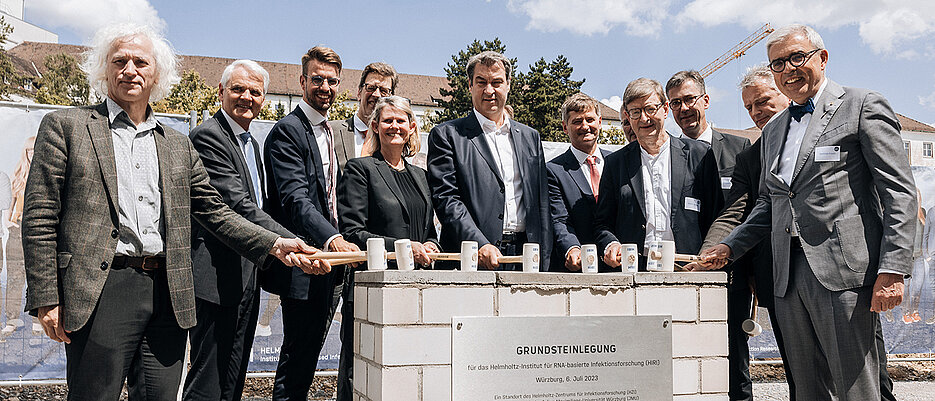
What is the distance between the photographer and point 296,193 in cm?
341

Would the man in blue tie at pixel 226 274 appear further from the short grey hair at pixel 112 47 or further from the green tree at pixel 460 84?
the green tree at pixel 460 84

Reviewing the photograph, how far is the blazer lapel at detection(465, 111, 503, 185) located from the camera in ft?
11.6

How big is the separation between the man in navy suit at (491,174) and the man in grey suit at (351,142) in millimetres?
553

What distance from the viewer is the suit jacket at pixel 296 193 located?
3.35 m

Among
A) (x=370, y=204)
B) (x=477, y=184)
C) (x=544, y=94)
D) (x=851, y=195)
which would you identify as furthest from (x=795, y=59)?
(x=544, y=94)

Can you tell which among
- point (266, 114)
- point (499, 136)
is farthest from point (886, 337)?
point (266, 114)

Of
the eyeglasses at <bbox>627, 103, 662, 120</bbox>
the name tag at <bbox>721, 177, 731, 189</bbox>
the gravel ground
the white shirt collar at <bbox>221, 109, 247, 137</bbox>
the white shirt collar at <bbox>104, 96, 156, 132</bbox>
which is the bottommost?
the gravel ground

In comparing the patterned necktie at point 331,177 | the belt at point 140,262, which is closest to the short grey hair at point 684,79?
the patterned necktie at point 331,177

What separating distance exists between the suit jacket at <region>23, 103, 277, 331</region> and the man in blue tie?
57 cm

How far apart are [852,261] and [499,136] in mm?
1817

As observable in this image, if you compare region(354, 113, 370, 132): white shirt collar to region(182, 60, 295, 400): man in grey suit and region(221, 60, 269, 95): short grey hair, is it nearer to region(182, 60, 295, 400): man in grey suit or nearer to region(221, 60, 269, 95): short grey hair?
region(221, 60, 269, 95): short grey hair

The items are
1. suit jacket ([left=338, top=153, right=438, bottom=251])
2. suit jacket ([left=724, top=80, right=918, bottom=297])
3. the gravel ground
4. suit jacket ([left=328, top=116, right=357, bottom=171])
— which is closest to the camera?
suit jacket ([left=724, top=80, right=918, bottom=297])

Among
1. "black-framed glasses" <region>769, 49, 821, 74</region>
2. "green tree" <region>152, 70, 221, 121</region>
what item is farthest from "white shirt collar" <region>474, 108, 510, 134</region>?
"green tree" <region>152, 70, 221, 121</region>

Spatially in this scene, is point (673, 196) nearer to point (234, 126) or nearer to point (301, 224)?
point (301, 224)
